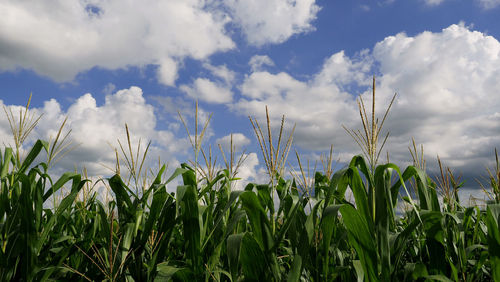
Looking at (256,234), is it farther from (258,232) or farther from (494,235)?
(494,235)

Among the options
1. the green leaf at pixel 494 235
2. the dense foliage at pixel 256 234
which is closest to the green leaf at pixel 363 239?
the dense foliage at pixel 256 234

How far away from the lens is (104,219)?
252cm

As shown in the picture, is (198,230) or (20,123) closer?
(198,230)

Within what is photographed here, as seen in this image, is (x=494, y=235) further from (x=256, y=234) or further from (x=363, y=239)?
(x=256, y=234)

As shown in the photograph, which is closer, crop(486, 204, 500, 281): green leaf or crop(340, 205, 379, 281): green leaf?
crop(340, 205, 379, 281): green leaf

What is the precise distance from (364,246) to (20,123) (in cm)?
291

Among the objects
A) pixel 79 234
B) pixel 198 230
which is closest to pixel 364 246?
pixel 198 230

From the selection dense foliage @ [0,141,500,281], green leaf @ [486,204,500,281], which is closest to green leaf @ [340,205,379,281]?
dense foliage @ [0,141,500,281]

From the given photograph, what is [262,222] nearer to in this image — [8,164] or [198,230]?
[198,230]

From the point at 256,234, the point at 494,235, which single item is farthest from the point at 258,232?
the point at 494,235

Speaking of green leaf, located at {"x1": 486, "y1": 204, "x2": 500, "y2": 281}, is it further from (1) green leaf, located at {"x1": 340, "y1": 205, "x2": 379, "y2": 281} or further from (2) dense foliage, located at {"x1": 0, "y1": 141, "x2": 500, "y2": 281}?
(1) green leaf, located at {"x1": 340, "y1": 205, "x2": 379, "y2": 281}

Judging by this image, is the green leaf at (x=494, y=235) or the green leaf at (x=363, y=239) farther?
the green leaf at (x=494, y=235)

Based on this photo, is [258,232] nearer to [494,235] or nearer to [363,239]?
[363,239]

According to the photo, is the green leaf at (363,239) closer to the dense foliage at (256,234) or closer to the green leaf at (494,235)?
the dense foliage at (256,234)
